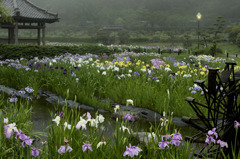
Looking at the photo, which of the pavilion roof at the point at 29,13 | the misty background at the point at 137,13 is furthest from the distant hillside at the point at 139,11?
the pavilion roof at the point at 29,13

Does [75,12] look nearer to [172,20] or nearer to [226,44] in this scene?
[172,20]

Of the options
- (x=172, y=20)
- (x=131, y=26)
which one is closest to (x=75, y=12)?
(x=131, y=26)

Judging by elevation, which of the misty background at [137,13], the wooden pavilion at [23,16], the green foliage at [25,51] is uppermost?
the misty background at [137,13]

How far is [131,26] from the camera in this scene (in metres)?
83.2

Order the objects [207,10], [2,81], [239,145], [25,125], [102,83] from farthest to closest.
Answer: [207,10] → [2,81] → [102,83] → [25,125] → [239,145]

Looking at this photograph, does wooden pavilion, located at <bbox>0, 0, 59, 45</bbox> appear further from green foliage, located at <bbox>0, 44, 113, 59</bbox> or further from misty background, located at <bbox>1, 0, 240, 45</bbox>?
misty background, located at <bbox>1, 0, 240, 45</bbox>

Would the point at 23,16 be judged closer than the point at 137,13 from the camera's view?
Yes

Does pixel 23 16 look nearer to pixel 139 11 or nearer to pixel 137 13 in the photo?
pixel 137 13

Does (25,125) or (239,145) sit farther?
(25,125)

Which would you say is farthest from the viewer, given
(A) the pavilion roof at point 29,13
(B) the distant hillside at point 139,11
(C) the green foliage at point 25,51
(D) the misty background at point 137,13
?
(B) the distant hillside at point 139,11

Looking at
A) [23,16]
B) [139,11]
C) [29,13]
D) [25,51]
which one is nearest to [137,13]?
[139,11]

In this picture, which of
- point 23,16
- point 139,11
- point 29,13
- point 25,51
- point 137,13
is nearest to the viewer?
point 25,51

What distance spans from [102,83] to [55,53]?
29.9 feet

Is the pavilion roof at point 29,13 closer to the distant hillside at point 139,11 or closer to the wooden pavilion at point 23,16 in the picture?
the wooden pavilion at point 23,16
